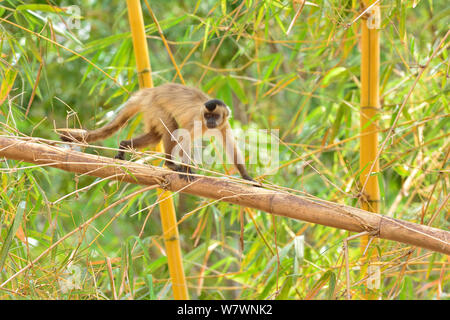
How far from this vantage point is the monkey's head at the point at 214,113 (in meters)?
3.11

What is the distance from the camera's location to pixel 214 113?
10.4 feet

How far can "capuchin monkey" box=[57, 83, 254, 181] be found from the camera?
319 centimetres

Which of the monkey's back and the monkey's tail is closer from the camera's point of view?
the monkey's tail

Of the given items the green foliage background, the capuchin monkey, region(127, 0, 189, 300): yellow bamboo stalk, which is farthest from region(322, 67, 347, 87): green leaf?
region(127, 0, 189, 300): yellow bamboo stalk

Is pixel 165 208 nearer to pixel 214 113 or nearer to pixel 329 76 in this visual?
pixel 214 113

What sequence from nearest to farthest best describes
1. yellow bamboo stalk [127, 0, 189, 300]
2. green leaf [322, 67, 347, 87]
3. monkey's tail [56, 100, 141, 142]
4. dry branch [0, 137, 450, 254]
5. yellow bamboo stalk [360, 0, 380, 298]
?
dry branch [0, 137, 450, 254]
yellow bamboo stalk [360, 0, 380, 298]
yellow bamboo stalk [127, 0, 189, 300]
monkey's tail [56, 100, 141, 142]
green leaf [322, 67, 347, 87]

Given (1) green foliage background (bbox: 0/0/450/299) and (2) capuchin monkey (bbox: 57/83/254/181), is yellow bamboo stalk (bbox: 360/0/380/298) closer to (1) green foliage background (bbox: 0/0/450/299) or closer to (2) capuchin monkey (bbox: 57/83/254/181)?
(1) green foliage background (bbox: 0/0/450/299)

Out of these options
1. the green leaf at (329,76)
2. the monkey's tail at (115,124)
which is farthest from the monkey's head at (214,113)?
the green leaf at (329,76)

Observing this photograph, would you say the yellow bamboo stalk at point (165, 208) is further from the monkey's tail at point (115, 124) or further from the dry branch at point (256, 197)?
the dry branch at point (256, 197)

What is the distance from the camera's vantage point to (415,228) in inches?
73.2

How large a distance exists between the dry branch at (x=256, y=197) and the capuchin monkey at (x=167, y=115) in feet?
2.86

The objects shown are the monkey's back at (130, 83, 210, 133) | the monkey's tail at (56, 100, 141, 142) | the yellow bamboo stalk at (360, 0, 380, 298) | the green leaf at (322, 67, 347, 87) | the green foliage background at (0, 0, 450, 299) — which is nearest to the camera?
the green foliage background at (0, 0, 450, 299)

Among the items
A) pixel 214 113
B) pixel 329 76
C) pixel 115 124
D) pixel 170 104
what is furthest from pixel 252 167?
pixel 115 124
